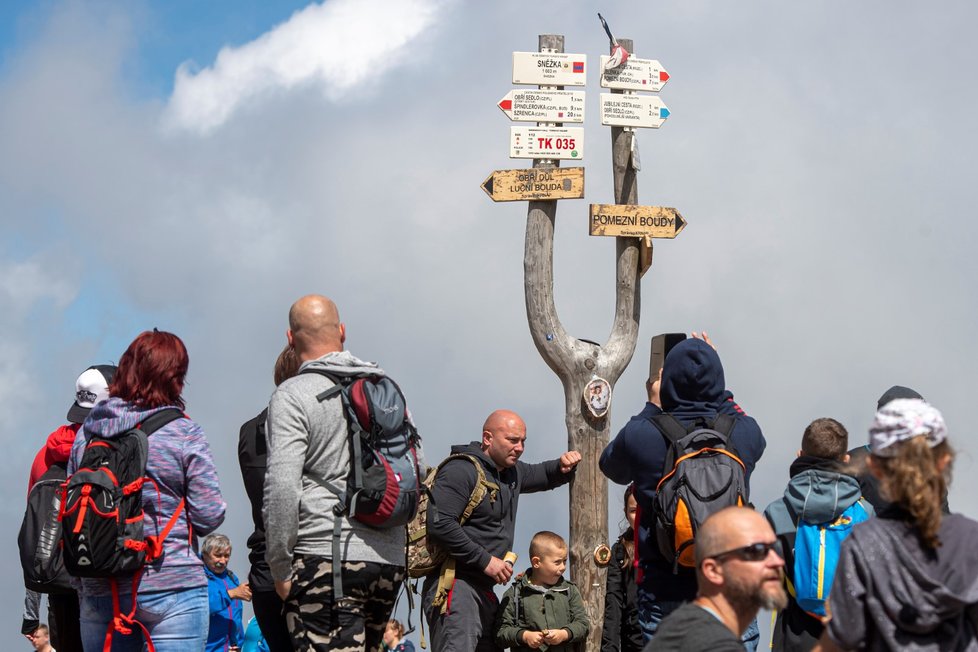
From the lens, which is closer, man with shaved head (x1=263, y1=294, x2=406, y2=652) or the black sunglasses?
the black sunglasses

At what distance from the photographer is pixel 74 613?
6258mm

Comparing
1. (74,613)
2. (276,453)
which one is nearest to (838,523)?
(276,453)

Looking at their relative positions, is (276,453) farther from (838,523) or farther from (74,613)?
(838,523)

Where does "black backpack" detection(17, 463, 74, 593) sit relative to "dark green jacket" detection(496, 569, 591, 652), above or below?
above

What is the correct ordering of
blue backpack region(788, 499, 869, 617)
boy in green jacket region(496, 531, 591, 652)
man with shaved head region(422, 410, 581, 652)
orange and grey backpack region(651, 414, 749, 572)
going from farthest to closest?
boy in green jacket region(496, 531, 591, 652), man with shaved head region(422, 410, 581, 652), blue backpack region(788, 499, 869, 617), orange and grey backpack region(651, 414, 749, 572)

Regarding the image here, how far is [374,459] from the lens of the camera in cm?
494

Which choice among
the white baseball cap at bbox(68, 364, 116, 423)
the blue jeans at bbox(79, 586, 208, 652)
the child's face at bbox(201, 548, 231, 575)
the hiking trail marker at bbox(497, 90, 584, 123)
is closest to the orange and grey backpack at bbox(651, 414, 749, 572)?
the blue jeans at bbox(79, 586, 208, 652)

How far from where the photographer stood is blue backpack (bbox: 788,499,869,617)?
5.53 metres

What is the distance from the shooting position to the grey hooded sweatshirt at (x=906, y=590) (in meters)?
3.41

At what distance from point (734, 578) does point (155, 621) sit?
2426 millimetres

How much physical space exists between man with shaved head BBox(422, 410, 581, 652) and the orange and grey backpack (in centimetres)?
186

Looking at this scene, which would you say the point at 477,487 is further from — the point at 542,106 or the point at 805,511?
the point at 542,106

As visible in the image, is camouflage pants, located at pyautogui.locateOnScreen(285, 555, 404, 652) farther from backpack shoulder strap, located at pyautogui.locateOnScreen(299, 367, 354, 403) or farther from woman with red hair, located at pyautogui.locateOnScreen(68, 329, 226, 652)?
backpack shoulder strap, located at pyautogui.locateOnScreen(299, 367, 354, 403)

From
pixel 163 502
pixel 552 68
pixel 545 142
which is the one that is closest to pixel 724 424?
pixel 163 502
